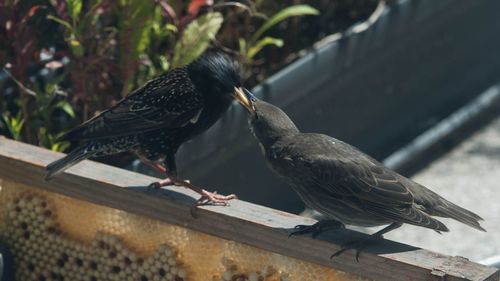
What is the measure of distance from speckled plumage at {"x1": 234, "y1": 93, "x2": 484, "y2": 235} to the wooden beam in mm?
93

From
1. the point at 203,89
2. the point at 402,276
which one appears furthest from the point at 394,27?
the point at 402,276

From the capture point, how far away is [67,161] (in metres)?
4.54

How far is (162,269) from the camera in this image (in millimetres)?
4582

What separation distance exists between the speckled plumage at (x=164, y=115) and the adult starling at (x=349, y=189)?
0.40m

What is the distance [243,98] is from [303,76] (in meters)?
2.14

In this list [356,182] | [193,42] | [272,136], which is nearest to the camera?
[356,182]

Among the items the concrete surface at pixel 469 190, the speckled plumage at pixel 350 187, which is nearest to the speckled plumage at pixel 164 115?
the speckled plumage at pixel 350 187

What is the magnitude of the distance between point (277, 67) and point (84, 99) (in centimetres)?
155

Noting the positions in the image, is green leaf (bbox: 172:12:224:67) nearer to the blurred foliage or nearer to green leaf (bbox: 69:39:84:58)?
the blurred foliage

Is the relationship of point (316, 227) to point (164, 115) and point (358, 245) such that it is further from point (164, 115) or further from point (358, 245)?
point (164, 115)

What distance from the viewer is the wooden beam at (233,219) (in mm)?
3881

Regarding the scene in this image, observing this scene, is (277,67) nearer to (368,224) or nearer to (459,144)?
(459,144)

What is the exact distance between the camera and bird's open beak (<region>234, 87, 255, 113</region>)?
425 centimetres

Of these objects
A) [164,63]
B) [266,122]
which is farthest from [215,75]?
[164,63]
